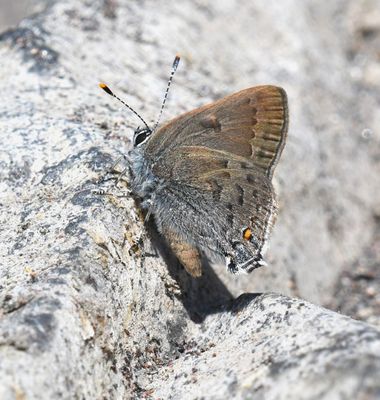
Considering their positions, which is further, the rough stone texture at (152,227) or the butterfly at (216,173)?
the butterfly at (216,173)

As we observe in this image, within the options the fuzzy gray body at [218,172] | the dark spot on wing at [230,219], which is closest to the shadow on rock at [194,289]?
the fuzzy gray body at [218,172]

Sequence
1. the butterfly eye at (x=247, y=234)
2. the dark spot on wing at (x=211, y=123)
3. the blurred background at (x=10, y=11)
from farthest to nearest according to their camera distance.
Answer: the blurred background at (x=10, y=11) → the dark spot on wing at (x=211, y=123) → the butterfly eye at (x=247, y=234)

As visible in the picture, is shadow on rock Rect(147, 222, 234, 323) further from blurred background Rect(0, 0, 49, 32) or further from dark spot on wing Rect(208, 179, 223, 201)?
blurred background Rect(0, 0, 49, 32)

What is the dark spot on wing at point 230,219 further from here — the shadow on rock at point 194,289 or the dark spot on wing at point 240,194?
the shadow on rock at point 194,289

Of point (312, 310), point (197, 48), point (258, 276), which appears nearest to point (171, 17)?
point (197, 48)

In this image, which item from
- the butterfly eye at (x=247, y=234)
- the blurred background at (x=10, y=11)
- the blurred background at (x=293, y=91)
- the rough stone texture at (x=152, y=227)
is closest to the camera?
the rough stone texture at (x=152, y=227)

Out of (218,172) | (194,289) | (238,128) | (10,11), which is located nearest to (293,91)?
(238,128)
